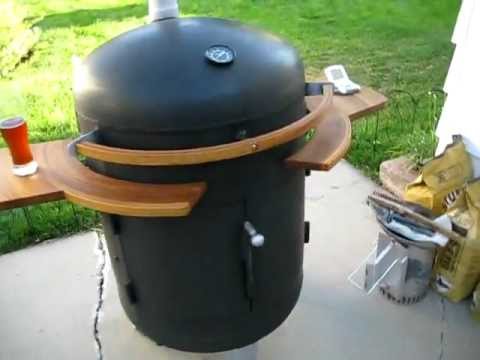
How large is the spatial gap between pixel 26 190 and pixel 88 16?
4629 mm

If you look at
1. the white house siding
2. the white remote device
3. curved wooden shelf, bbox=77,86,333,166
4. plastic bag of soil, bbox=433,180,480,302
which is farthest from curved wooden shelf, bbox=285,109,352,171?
the white house siding

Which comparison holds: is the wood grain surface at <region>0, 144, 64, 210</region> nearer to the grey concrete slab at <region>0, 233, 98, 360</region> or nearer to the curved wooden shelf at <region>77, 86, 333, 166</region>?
the curved wooden shelf at <region>77, 86, 333, 166</region>

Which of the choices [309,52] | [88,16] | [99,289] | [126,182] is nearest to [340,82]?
[126,182]

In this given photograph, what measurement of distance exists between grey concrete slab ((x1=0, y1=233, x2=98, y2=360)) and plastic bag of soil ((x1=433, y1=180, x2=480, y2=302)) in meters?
1.60

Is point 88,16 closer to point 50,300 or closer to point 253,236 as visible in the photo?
point 50,300

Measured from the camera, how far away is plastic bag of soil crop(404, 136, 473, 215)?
2271 mm

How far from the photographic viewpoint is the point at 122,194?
4.28 ft

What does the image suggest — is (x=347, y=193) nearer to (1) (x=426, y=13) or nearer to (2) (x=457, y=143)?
(2) (x=457, y=143)

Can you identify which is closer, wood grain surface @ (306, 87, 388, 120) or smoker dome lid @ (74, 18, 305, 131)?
smoker dome lid @ (74, 18, 305, 131)

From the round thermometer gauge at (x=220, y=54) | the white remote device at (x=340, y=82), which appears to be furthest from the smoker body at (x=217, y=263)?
the white remote device at (x=340, y=82)

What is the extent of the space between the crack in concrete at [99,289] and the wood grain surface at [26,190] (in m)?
0.96

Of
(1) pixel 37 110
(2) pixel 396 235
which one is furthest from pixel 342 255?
(1) pixel 37 110

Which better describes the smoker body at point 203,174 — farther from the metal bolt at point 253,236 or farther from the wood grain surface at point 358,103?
the wood grain surface at point 358,103

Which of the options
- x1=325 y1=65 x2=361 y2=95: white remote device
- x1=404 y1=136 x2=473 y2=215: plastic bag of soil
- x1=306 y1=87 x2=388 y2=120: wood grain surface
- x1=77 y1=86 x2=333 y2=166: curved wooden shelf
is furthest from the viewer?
x1=404 y1=136 x2=473 y2=215: plastic bag of soil
